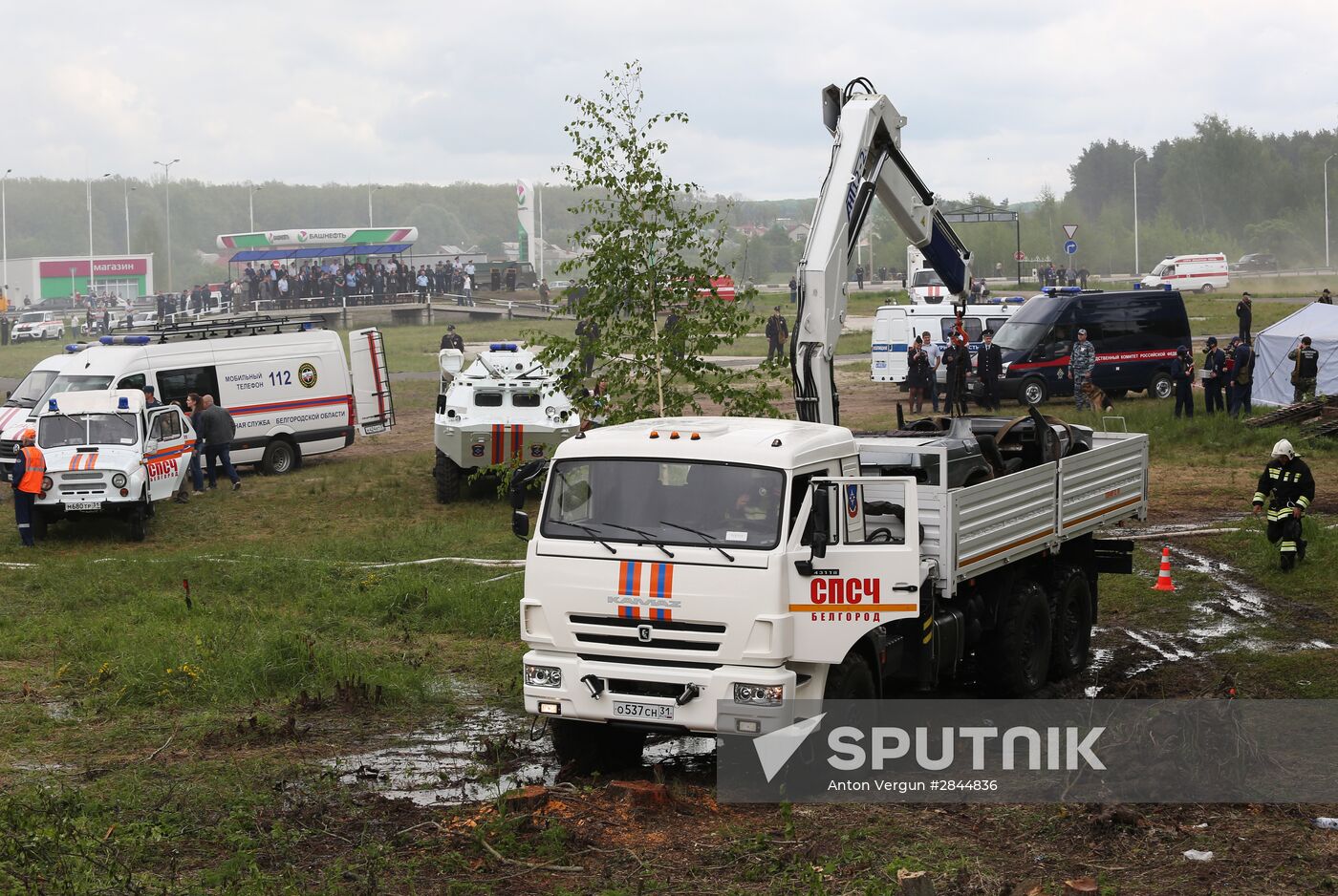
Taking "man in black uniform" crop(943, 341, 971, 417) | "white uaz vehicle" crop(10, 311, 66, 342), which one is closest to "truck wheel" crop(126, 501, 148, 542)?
"man in black uniform" crop(943, 341, 971, 417)

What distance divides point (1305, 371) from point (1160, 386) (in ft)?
17.0

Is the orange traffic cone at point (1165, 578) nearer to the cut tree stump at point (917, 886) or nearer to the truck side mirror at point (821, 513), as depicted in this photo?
the truck side mirror at point (821, 513)

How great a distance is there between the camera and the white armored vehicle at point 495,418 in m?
20.7

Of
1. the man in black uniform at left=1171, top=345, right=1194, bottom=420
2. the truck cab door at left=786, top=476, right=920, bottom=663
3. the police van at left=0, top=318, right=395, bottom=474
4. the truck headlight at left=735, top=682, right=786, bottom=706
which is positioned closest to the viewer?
the truck headlight at left=735, top=682, right=786, bottom=706

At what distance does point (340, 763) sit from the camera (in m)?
9.70

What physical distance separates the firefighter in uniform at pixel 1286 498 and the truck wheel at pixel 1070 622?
12.7ft

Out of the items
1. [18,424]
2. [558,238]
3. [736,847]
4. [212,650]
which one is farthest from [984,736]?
[558,238]

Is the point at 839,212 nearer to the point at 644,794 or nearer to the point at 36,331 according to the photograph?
the point at 644,794

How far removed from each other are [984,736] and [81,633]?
27.8 feet

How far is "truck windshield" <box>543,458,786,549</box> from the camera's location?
8812mm

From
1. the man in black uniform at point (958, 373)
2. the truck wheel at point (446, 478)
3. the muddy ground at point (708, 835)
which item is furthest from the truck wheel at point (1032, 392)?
the muddy ground at point (708, 835)

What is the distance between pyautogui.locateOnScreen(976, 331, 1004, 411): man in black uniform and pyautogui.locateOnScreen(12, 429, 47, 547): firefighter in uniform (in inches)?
737

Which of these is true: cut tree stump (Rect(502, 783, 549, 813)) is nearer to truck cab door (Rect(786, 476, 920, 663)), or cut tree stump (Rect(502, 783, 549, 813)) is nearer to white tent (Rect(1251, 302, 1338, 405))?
truck cab door (Rect(786, 476, 920, 663))

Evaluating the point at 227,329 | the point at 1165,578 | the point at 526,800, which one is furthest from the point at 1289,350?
the point at 526,800
